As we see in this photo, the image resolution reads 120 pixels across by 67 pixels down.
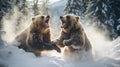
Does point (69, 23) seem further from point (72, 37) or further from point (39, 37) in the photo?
point (39, 37)

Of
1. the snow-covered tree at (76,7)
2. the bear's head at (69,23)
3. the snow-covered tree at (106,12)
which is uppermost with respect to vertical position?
the snow-covered tree at (76,7)

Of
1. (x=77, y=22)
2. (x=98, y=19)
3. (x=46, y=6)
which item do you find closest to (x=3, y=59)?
(x=77, y=22)

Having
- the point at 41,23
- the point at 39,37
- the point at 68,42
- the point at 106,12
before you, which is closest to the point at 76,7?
the point at 106,12

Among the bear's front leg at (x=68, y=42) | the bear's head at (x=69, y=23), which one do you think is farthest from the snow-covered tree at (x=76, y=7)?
the bear's front leg at (x=68, y=42)

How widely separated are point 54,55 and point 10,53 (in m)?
1.92

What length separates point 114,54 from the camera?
432 inches

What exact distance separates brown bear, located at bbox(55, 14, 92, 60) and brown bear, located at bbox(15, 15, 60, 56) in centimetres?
41

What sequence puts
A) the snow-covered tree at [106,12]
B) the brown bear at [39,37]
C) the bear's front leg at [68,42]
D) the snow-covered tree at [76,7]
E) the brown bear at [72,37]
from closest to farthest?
the bear's front leg at [68,42], the brown bear at [72,37], the brown bear at [39,37], the snow-covered tree at [106,12], the snow-covered tree at [76,7]

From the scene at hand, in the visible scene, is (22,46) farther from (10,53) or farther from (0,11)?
(0,11)

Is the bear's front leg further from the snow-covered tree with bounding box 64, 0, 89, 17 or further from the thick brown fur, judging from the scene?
the snow-covered tree with bounding box 64, 0, 89, 17

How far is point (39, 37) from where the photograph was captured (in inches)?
429

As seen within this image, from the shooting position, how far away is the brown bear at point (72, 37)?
1038 centimetres

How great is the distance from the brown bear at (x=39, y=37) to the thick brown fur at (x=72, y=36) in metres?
0.41

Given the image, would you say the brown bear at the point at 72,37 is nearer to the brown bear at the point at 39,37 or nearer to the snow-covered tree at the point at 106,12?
the brown bear at the point at 39,37
